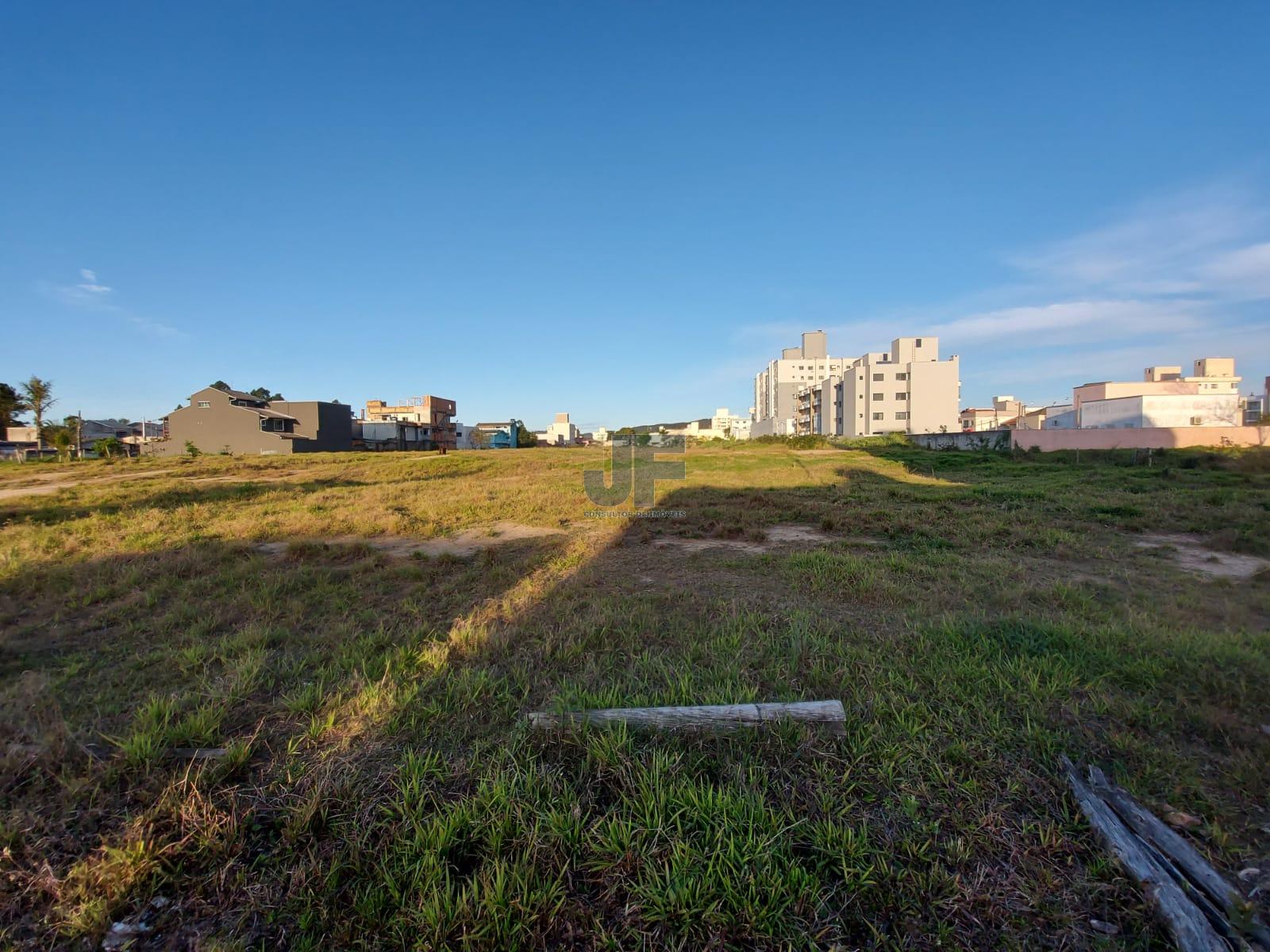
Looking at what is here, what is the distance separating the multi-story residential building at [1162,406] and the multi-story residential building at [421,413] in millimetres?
62418

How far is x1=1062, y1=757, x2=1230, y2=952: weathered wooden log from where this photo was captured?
5.14 ft

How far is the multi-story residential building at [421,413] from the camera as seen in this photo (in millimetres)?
62562

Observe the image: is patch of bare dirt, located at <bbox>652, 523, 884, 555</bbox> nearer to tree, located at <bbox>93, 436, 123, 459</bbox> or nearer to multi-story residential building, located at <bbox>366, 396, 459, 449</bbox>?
tree, located at <bbox>93, 436, 123, 459</bbox>

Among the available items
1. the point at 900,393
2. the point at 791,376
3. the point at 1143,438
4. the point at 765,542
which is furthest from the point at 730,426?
the point at 765,542

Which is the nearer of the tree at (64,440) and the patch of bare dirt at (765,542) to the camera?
the patch of bare dirt at (765,542)

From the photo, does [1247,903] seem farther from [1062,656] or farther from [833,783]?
[1062,656]

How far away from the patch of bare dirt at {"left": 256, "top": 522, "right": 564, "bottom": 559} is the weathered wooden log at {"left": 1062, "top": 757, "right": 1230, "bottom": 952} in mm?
6675

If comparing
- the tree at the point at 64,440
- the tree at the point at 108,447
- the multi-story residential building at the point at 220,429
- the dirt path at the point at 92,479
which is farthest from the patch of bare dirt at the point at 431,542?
the multi-story residential building at the point at 220,429

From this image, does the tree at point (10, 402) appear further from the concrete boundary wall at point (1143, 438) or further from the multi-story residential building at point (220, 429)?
the concrete boundary wall at point (1143, 438)

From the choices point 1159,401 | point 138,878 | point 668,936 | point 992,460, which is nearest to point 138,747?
point 138,878

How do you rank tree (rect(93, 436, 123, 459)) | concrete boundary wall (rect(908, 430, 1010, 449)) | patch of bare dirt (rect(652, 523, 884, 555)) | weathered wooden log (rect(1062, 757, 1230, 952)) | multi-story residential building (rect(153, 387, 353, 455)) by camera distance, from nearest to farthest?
weathered wooden log (rect(1062, 757, 1230, 952)) < patch of bare dirt (rect(652, 523, 884, 555)) < concrete boundary wall (rect(908, 430, 1010, 449)) < tree (rect(93, 436, 123, 459)) < multi-story residential building (rect(153, 387, 353, 455))

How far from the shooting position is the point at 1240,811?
208 cm

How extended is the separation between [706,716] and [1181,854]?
5.88 ft

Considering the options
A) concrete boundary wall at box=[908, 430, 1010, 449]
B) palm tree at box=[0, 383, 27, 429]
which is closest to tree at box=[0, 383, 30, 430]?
palm tree at box=[0, 383, 27, 429]
